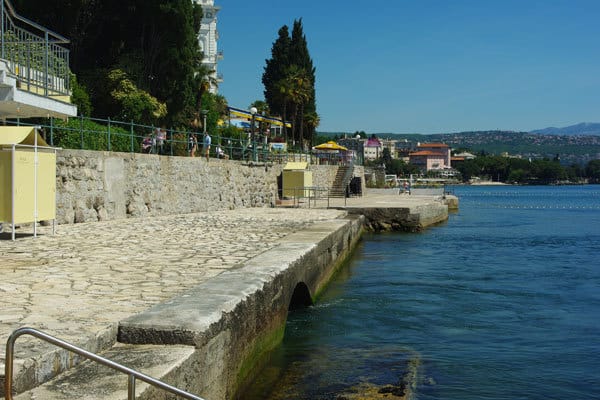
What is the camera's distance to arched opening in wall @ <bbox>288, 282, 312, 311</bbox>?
35.7 feet

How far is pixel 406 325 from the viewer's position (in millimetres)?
10656

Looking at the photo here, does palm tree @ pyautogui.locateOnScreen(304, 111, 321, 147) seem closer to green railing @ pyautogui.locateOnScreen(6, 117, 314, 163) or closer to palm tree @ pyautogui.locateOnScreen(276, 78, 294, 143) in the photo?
palm tree @ pyautogui.locateOnScreen(276, 78, 294, 143)

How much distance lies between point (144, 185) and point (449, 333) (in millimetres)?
11204

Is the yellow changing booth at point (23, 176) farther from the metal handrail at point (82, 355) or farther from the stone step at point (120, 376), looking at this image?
the metal handrail at point (82, 355)

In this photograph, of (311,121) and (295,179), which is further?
(311,121)

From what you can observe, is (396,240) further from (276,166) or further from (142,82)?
(142,82)

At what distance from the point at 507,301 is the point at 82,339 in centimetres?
1011

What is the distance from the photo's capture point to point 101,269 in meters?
8.52

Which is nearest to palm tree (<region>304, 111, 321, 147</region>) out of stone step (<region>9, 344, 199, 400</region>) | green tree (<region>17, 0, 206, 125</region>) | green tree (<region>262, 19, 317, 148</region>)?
green tree (<region>262, 19, 317, 148</region>)

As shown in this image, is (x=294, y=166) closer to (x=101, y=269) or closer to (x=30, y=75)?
(x=30, y=75)

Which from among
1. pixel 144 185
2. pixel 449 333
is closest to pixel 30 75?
pixel 144 185

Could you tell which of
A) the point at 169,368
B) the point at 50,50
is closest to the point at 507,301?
the point at 169,368

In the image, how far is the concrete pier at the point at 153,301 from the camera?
448 centimetres

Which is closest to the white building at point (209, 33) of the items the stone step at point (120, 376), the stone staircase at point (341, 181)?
the stone staircase at point (341, 181)
